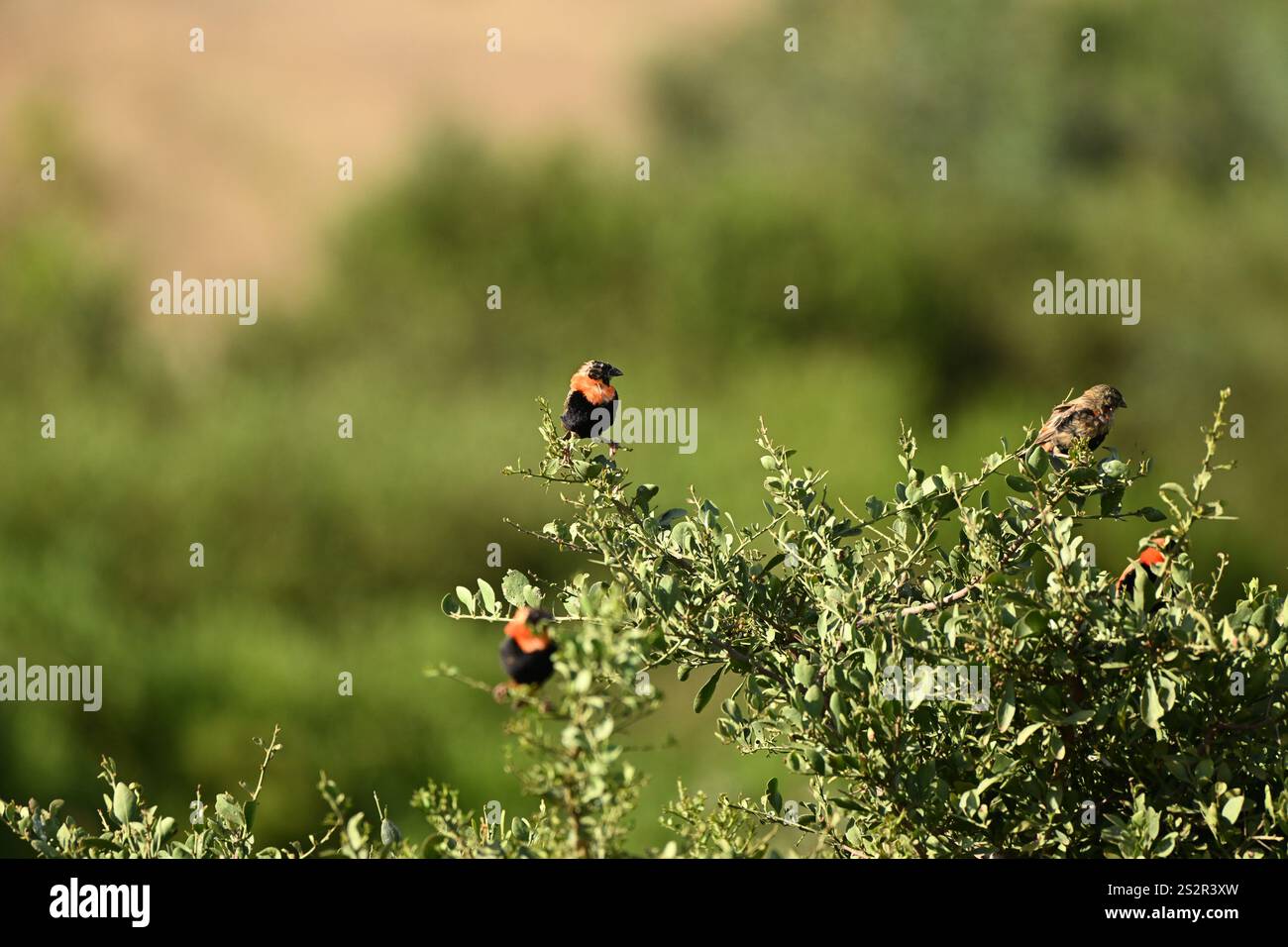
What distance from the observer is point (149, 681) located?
730cm

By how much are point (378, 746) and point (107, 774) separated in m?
5.72

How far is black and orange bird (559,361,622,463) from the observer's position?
1.71 metres

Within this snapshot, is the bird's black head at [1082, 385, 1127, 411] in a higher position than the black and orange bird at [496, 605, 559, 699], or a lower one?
higher

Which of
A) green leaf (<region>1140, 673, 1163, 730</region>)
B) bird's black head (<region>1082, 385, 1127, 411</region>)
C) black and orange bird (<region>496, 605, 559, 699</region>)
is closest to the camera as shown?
black and orange bird (<region>496, 605, 559, 699</region>)

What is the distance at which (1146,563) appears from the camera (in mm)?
1561

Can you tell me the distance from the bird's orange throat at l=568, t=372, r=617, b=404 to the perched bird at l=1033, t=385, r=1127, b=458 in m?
0.57

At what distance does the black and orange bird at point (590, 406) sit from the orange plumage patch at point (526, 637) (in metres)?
0.44

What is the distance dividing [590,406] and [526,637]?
518mm

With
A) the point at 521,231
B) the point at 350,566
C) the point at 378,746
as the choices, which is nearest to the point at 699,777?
the point at 378,746

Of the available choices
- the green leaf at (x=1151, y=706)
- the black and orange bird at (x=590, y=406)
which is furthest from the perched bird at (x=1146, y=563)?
the black and orange bird at (x=590, y=406)

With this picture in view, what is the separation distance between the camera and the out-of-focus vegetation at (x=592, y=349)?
7.55 metres

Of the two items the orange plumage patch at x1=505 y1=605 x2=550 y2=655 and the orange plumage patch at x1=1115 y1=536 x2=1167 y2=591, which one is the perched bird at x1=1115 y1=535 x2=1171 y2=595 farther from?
the orange plumage patch at x1=505 y1=605 x2=550 y2=655

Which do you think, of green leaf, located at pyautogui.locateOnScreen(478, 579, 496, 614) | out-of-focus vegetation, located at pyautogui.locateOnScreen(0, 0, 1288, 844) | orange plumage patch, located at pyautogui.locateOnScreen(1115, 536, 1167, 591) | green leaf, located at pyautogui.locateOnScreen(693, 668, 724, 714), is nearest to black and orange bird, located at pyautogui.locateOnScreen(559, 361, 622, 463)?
green leaf, located at pyautogui.locateOnScreen(478, 579, 496, 614)

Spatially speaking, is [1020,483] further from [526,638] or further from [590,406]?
[526,638]
